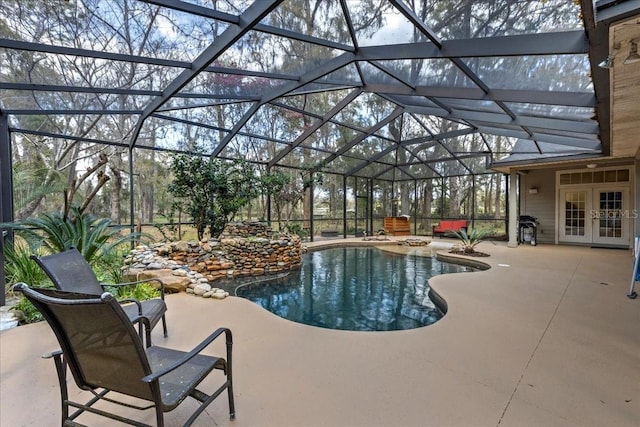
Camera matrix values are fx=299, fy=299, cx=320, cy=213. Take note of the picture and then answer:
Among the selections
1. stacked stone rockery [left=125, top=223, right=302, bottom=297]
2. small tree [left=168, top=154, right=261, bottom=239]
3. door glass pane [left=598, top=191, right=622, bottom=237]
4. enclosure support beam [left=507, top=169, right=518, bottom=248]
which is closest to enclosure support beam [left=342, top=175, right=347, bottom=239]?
stacked stone rockery [left=125, top=223, right=302, bottom=297]

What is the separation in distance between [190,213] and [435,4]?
21.6ft

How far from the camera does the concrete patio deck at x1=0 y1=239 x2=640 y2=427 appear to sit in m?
1.82

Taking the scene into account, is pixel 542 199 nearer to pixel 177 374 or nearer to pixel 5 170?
pixel 177 374

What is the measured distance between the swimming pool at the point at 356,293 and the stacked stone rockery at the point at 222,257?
64 cm

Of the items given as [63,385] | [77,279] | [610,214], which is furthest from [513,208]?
[63,385]

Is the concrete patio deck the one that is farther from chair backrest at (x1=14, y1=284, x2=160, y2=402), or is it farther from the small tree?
the small tree

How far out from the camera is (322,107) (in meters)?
8.09

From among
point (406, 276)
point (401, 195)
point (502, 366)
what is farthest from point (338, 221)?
point (502, 366)

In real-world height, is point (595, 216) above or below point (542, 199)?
below

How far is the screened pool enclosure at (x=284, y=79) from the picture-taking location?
358 cm

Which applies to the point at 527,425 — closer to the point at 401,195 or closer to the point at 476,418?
the point at 476,418

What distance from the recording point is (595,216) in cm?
930

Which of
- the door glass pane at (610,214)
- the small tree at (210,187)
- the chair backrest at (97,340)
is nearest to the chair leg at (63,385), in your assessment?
the chair backrest at (97,340)

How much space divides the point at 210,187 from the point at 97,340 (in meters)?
6.33
